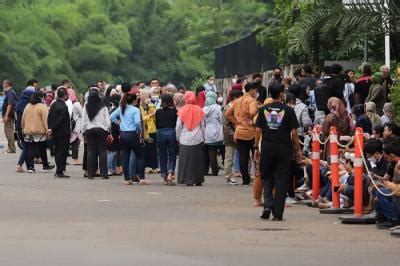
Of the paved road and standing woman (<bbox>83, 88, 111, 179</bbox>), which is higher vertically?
standing woman (<bbox>83, 88, 111, 179</bbox>)

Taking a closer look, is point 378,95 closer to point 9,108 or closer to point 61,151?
point 61,151

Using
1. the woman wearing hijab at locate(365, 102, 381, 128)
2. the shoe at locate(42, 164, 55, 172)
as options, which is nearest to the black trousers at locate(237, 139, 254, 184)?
the woman wearing hijab at locate(365, 102, 381, 128)

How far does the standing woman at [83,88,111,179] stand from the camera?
26.8 m

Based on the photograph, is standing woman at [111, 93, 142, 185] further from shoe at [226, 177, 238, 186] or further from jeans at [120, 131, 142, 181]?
shoe at [226, 177, 238, 186]

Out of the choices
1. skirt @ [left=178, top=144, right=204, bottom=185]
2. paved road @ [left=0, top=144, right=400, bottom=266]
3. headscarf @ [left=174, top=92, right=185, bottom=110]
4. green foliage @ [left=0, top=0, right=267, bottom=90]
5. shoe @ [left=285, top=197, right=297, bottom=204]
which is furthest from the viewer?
green foliage @ [left=0, top=0, right=267, bottom=90]

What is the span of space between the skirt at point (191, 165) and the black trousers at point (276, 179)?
6.88 metres

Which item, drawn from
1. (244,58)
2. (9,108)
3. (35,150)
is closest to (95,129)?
(35,150)

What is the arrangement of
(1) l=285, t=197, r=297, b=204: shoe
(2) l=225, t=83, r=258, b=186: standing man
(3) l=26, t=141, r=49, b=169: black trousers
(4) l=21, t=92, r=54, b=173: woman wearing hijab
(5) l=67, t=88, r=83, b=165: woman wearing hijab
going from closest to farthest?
(1) l=285, t=197, r=297, b=204: shoe → (2) l=225, t=83, r=258, b=186: standing man → (4) l=21, t=92, r=54, b=173: woman wearing hijab → (3) l=26, t=141, r=49, b=169: black trousers → (5) l=67, t=88, r=83, b=165: woman wearing hijab

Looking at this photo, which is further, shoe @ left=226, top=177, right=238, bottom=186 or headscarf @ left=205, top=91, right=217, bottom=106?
headscarf @ left=205, top=91, right=217, bottom=106

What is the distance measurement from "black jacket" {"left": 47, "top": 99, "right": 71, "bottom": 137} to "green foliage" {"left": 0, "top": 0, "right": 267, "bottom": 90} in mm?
58937

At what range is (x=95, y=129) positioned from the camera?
26688 mm

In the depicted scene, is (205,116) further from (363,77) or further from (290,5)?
(290,5)

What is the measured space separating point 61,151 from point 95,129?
94 cm

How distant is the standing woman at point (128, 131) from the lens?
25.5 meters
